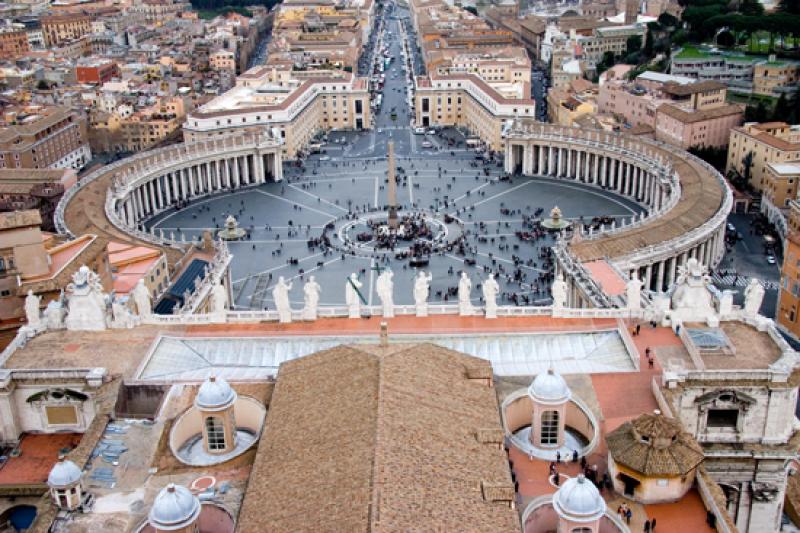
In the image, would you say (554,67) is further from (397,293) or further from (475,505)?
(475,505)

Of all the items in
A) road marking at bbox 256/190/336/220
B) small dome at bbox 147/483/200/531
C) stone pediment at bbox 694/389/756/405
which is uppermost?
small dome at bbox 147/483/200/531

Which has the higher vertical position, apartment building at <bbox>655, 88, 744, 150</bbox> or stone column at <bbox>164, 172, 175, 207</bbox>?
apartment building at <bbox>655, 88, 744, 150</bbox>

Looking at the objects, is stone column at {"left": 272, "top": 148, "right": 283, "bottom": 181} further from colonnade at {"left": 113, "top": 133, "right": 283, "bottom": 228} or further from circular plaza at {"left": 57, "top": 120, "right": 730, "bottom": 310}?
circular plaza at {"left": 57, "top": 120, "right": 730, "bottom": 310}

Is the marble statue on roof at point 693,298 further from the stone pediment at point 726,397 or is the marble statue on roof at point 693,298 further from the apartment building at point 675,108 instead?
the apartment building at point 675,108

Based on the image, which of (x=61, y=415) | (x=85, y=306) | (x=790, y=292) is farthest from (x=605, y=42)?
(x=61, y=415)

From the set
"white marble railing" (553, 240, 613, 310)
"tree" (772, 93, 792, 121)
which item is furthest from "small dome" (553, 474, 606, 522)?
"tree" (772, 93, 792, 121)

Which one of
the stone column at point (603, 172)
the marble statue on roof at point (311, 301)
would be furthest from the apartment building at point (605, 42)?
the marble statue on roof at point (311, 301)

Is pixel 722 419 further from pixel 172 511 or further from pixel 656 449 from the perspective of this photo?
pixel 172 511
